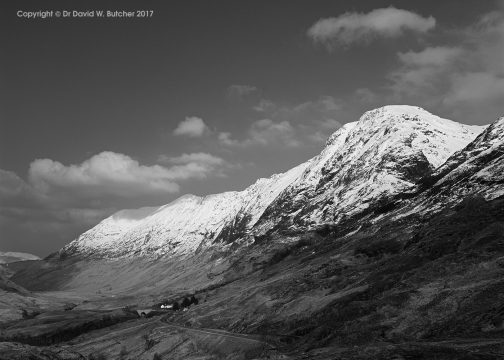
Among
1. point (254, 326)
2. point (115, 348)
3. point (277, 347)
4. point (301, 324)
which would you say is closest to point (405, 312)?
point (277, 347)

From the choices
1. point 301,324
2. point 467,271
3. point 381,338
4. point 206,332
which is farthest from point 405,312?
point 206,332

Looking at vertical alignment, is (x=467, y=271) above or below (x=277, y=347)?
above

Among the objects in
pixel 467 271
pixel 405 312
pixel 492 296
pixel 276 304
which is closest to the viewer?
pixel 492 296

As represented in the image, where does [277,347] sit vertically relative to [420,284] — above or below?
below

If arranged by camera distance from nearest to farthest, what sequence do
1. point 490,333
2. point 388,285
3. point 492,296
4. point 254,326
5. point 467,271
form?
point 490,333, point 492,296, point 467,271, point 388,285, point 254,326

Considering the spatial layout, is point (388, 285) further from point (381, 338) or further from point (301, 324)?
point (381, 338)

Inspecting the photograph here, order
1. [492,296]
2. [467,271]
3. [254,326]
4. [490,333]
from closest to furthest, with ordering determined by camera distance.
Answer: [490,333], [492,296], [467,271], [254,326]

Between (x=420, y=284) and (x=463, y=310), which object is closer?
(x=463, y=310)

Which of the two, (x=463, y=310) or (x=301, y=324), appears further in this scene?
(x=301, y=324)

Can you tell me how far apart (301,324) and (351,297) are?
58.5 feet

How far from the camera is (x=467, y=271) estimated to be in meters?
132

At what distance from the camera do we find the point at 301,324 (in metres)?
159

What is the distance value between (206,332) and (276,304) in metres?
30.6

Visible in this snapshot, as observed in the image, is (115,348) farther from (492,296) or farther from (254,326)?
(492,296)
